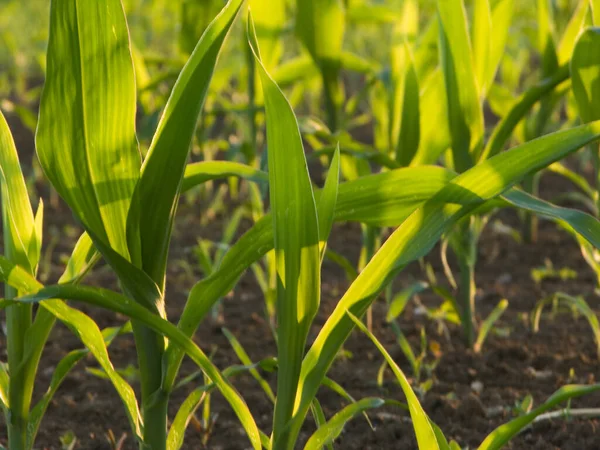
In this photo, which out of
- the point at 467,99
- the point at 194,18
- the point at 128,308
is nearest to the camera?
the point at 128,308

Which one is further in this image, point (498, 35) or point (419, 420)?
point (498, 35)

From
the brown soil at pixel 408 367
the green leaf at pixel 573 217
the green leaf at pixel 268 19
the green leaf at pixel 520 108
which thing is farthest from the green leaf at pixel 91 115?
the green leaf at pixel 268 19

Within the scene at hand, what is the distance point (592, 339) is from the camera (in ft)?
6.99

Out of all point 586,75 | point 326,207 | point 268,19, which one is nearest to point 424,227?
point 326,207

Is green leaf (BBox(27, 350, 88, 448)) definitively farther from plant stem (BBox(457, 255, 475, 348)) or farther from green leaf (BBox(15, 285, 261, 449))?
plant stem (BBox(457, 255, 475, 348))

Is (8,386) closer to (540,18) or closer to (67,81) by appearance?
(67,81)

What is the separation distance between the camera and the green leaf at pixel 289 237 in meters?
1.10

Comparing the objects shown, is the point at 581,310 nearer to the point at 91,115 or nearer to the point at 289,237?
the point at 289,237

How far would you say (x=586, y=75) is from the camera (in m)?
1.71

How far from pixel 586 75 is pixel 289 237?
0.85m

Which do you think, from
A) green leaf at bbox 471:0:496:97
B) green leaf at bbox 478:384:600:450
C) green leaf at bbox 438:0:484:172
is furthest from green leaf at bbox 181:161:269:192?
green leaf at bbox 471:0:496:97

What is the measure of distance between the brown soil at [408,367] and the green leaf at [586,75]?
0.54 m

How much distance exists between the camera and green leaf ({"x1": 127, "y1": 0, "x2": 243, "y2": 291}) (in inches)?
43.4

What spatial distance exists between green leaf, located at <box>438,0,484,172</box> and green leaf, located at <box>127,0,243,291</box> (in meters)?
0.75
